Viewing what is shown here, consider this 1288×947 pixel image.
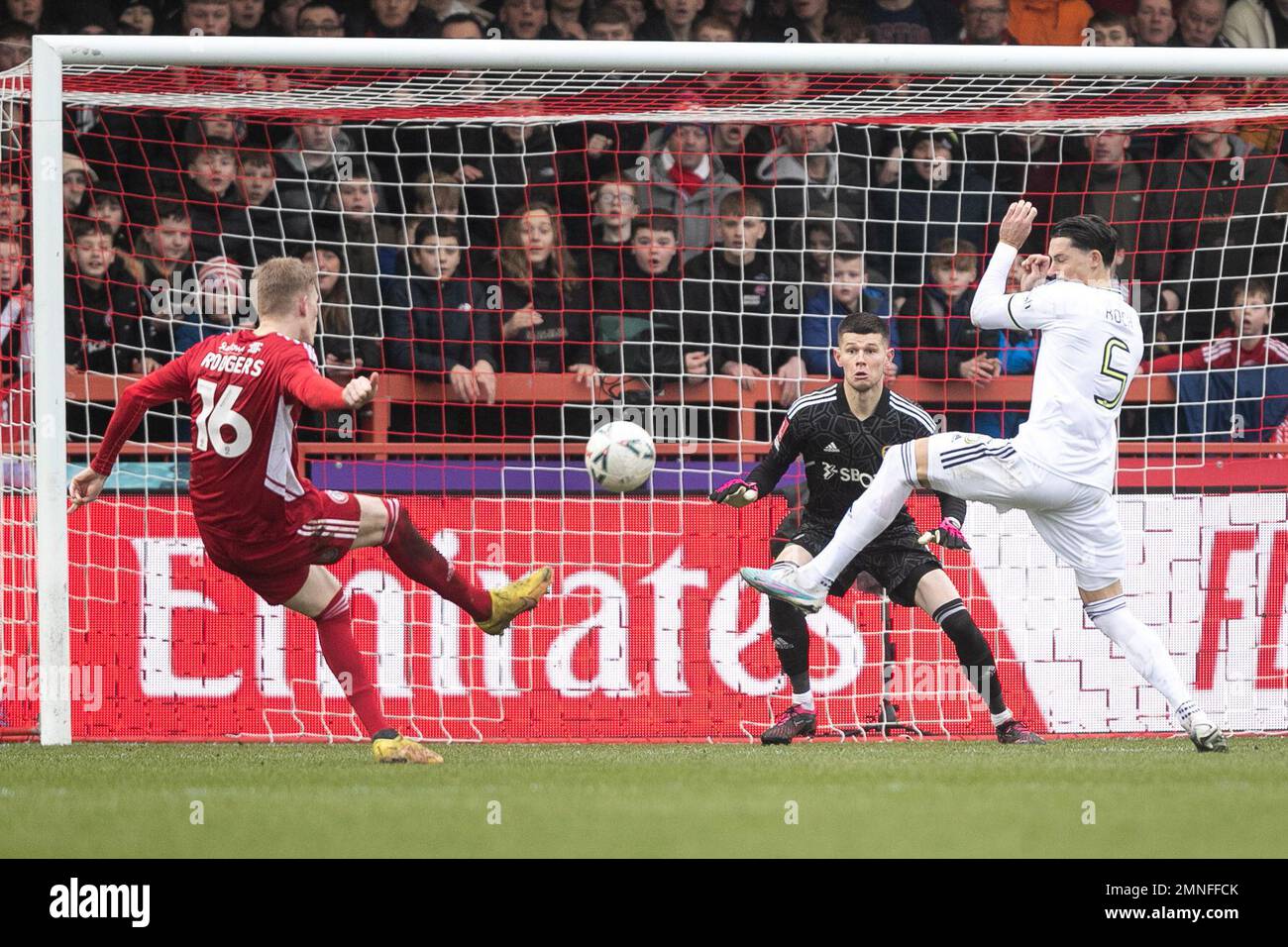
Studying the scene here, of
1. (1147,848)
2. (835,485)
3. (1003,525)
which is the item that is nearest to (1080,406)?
(835,485)

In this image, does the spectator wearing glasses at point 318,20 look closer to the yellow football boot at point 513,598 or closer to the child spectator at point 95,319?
the child spectator at point 95,319

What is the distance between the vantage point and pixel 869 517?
23.2ft

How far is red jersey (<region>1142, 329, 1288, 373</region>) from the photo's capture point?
394 inches

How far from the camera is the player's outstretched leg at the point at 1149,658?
7043 millimetres

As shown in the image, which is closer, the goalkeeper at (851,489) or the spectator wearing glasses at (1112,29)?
the goalkeeper at (851,489)

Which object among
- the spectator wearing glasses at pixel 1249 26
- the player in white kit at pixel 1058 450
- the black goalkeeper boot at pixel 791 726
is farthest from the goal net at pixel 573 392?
the spectator wearing glasses at pixel 1249 26

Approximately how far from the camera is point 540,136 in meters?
11.1

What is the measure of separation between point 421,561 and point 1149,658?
2.91 metres

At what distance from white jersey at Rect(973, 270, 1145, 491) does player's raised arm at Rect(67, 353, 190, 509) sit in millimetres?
3133

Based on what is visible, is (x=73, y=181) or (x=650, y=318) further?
(x=650, y=318)

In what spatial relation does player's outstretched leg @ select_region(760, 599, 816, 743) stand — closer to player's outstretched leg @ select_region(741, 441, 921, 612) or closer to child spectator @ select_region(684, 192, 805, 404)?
player's outstretched leg @ select_region(741, 441, 921, 612)

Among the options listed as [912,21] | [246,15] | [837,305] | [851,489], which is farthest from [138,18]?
[851,489]

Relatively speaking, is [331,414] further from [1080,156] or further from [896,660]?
[1080,156]

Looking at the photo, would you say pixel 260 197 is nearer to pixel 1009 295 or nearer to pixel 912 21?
pixel 912 21
